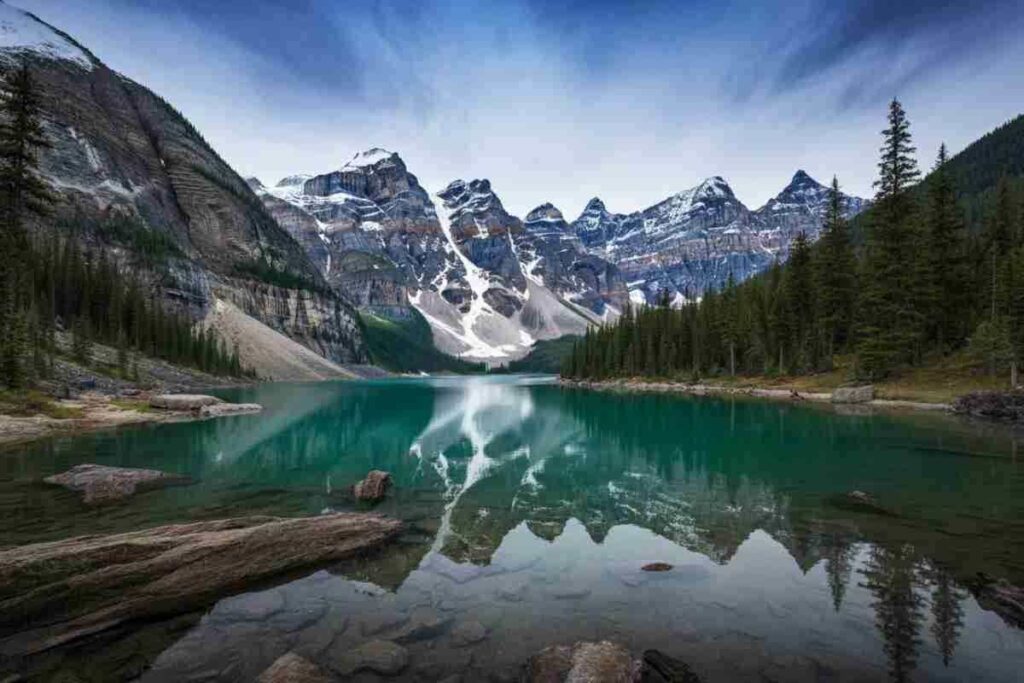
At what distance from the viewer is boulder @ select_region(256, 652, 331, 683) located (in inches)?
296

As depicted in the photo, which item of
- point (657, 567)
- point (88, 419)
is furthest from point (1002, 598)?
point (88, 419)

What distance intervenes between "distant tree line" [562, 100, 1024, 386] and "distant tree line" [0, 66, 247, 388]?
7992 cm

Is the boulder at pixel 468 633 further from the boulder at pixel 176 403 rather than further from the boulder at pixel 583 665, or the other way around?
the boulder at pixel 176 403

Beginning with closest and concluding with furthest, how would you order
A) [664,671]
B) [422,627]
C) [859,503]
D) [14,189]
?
[664,671] → [422,627] → [859,503] → [14,189]

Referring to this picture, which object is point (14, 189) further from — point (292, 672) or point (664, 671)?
point (664, 671)

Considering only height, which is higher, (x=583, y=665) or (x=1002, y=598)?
(x=1002, y=598)

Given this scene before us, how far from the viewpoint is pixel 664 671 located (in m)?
7.74

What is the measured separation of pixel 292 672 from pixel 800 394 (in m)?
70.5

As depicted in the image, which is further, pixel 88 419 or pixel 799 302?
pixel 799 302

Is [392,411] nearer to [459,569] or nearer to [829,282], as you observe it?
[459,569]

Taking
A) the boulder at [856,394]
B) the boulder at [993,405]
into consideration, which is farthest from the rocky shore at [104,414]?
the boulder at [993,405]

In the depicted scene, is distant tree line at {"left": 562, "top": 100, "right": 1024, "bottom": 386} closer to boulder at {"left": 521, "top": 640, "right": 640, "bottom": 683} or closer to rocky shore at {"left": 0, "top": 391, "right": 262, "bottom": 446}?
boulder at {"left": 521, "top": 640, "right": 640, "bottom": 683}

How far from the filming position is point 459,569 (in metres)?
12.9

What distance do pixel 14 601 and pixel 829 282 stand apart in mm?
84663
